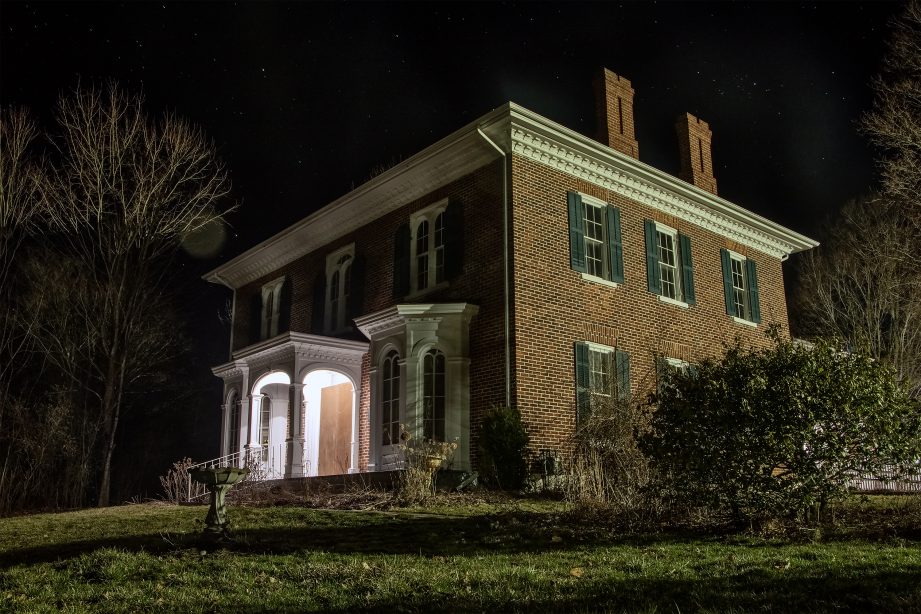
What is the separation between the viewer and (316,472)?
1872cm

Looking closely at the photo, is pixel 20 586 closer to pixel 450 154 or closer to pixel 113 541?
pixel 113 541

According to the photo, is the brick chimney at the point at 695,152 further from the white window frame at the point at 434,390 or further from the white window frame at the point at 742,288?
the white window frame at the point at 434,390

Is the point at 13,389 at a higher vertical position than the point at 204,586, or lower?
higher

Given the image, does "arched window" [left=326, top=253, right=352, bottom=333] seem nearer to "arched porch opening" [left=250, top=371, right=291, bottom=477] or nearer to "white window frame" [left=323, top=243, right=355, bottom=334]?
"white window frame" [left=323, top=243, right=355, bottom=334]

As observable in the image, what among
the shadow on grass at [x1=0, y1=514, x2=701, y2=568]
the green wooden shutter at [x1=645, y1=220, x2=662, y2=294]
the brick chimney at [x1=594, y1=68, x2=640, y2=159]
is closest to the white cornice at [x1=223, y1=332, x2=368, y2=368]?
the green wooden shutter at [x1=645, y1=220, x2=662, y2=294]

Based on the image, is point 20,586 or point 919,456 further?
point 919,456

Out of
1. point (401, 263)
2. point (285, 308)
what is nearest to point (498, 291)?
point (401, 263)

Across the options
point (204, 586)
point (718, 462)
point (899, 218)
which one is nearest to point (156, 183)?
point (204, 586)

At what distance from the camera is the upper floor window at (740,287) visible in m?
18.7

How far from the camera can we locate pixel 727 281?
18641mm

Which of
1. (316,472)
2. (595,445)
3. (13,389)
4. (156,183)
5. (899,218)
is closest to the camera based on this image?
(595,445)

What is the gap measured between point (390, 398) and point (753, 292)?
10.0 m

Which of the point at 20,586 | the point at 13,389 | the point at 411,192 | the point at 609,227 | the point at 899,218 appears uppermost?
the point at 899,218

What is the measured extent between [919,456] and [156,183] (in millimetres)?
14340
